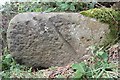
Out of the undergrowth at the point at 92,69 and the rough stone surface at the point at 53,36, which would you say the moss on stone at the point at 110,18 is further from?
the undergrowth at the point at 92,69

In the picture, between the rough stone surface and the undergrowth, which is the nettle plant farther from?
the rough stone surface

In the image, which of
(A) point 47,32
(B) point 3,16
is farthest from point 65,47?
(B) point 3,16

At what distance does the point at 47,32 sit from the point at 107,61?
2.75 feet

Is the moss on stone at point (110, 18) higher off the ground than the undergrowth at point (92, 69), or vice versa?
the moss on stone at point (110, 18)

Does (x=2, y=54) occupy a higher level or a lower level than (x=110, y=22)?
lower

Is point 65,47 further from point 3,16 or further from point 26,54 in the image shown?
point 3,16

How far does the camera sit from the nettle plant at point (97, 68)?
98.1 inches

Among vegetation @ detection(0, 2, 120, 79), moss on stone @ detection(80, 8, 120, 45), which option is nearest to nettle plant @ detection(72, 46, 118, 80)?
vegetation @ detection(0, 2, 120, 79)

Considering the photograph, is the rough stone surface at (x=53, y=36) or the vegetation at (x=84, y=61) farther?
the rough stone surface at (x=53, y=36)

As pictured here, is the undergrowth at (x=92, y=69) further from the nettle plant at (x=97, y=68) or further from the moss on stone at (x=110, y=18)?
the moss on stone at (x=110, y=18)

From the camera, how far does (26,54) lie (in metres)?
3.42

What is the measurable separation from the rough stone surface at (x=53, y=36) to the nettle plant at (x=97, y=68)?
43cm

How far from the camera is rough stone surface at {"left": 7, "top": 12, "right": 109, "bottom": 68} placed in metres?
3.22

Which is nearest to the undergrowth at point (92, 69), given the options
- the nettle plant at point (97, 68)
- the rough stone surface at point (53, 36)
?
the nettle plant at point (97, 68)
